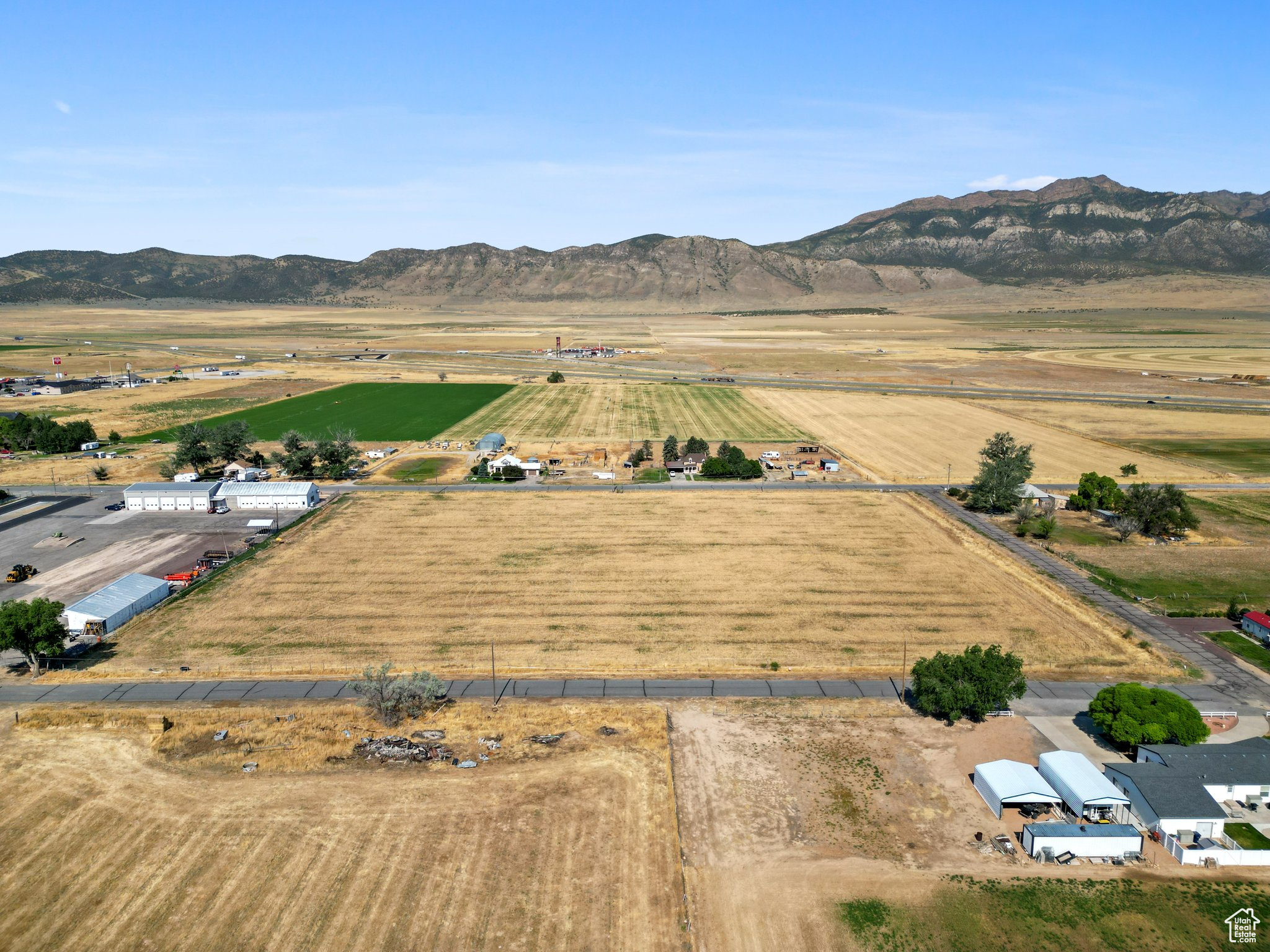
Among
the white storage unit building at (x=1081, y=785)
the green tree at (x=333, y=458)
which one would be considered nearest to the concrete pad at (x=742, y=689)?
the white storage unit building at (x=1081, y=785)

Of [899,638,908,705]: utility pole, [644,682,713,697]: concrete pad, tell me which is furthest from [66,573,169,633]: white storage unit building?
[899,638,908,705]: utility pole

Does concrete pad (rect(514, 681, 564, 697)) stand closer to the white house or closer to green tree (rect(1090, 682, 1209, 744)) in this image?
the white house

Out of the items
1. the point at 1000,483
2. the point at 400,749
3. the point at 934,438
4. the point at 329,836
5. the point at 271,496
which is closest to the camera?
the point at 329,836

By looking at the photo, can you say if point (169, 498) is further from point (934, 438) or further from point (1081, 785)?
point (934, 438)

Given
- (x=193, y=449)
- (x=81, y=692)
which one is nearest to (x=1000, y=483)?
(x=81, y=692)

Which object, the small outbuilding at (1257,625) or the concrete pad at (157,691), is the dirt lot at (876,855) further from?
the concrete pad at (157,691)
